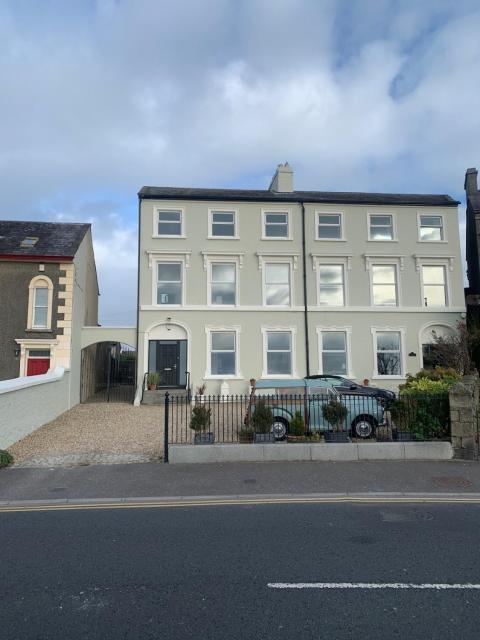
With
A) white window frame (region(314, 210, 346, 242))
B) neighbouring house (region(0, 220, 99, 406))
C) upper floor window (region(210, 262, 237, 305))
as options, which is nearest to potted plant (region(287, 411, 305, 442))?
neighbouring house (region(0, 220, 99, 406))

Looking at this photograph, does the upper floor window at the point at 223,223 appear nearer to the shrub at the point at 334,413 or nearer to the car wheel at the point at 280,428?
the car wheel at the point at 280,428

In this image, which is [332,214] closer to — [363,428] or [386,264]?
[386,264]

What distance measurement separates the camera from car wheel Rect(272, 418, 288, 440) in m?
11.2

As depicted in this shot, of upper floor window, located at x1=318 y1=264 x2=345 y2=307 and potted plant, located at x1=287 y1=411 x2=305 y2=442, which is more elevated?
upper floor window, located at x1=318 y1=264 x2=345 y2=307

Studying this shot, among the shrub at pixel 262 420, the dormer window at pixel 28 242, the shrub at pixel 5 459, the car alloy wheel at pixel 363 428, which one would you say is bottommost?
the shrub at pixel 5 459

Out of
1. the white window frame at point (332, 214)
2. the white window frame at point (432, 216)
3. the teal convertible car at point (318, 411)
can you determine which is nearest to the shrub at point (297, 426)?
the teal convertible car at point (318, 411)

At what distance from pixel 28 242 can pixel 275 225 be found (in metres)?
11.3

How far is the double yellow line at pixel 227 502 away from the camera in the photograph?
23.5 feet

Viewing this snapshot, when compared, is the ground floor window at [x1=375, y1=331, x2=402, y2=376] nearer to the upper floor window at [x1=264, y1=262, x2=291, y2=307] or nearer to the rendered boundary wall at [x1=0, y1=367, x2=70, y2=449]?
the upper floor window at [x1=264, y1=262, x2=291, y2=307]

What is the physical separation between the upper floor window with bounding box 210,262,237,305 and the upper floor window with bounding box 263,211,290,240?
2.51m

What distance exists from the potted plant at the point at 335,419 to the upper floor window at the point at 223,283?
39.6 feet

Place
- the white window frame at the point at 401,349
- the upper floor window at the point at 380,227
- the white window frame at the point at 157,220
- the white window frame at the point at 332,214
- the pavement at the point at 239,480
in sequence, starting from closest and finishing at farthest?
the pavement at the point at 239,480, the white window frame at the point at 401,349, the white window frame at the point at 157,220, the white window frame at the point at 332,214, the upper floor window at the point at 380,227

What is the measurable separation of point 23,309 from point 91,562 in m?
16.1

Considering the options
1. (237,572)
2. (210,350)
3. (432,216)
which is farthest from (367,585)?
(432,216)
